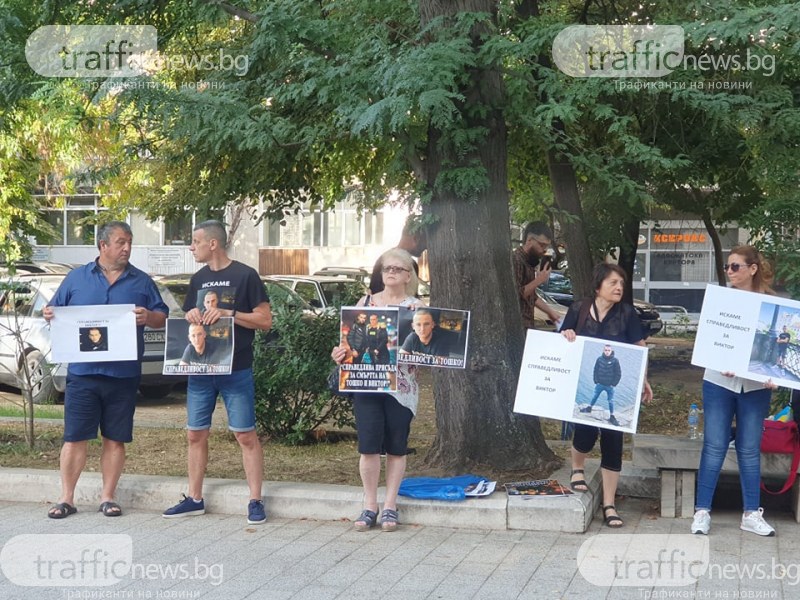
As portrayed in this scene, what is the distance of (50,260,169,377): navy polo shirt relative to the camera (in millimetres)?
6902

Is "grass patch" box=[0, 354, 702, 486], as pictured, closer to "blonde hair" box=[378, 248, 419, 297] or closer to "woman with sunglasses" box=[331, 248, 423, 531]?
"woman with sunglasses" box=[331, 248, 423, 531]

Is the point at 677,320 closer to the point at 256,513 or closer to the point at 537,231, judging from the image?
the point at 537,231

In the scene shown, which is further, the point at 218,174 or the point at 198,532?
the point at 218,174

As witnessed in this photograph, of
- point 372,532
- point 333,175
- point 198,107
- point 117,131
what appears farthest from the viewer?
point 333,175

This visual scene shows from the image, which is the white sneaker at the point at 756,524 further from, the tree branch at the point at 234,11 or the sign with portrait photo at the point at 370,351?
the tree branch at the point at 234,11

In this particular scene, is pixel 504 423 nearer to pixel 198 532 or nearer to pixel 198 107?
pixel 198 532

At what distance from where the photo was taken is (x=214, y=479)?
294 inches

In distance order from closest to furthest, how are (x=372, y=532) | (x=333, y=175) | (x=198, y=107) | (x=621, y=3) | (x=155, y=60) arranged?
(x=372, y=532)
(x=198, y=107)
(x=155, y=60)
(x=333, y=175)
(x=621, y=3)

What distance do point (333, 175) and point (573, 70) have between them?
3.63 meters

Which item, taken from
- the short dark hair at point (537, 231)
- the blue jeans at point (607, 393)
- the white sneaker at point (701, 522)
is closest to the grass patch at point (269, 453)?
the blue jeans at point (607, 393)

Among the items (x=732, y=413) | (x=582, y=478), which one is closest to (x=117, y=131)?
(x=582, y=478)

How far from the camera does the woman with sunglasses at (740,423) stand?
21.0 feet

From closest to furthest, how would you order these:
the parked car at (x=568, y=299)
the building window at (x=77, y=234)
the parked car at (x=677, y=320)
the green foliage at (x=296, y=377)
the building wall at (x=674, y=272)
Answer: the green foliage at (x=296, y=377) → the parked car at (x=677, y=320) → the parked car at (x=568, y=299) → the building wall at (x=674, y=272) → the building window at (x=77, y=234)

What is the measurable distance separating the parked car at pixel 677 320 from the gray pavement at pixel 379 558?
523 inches
